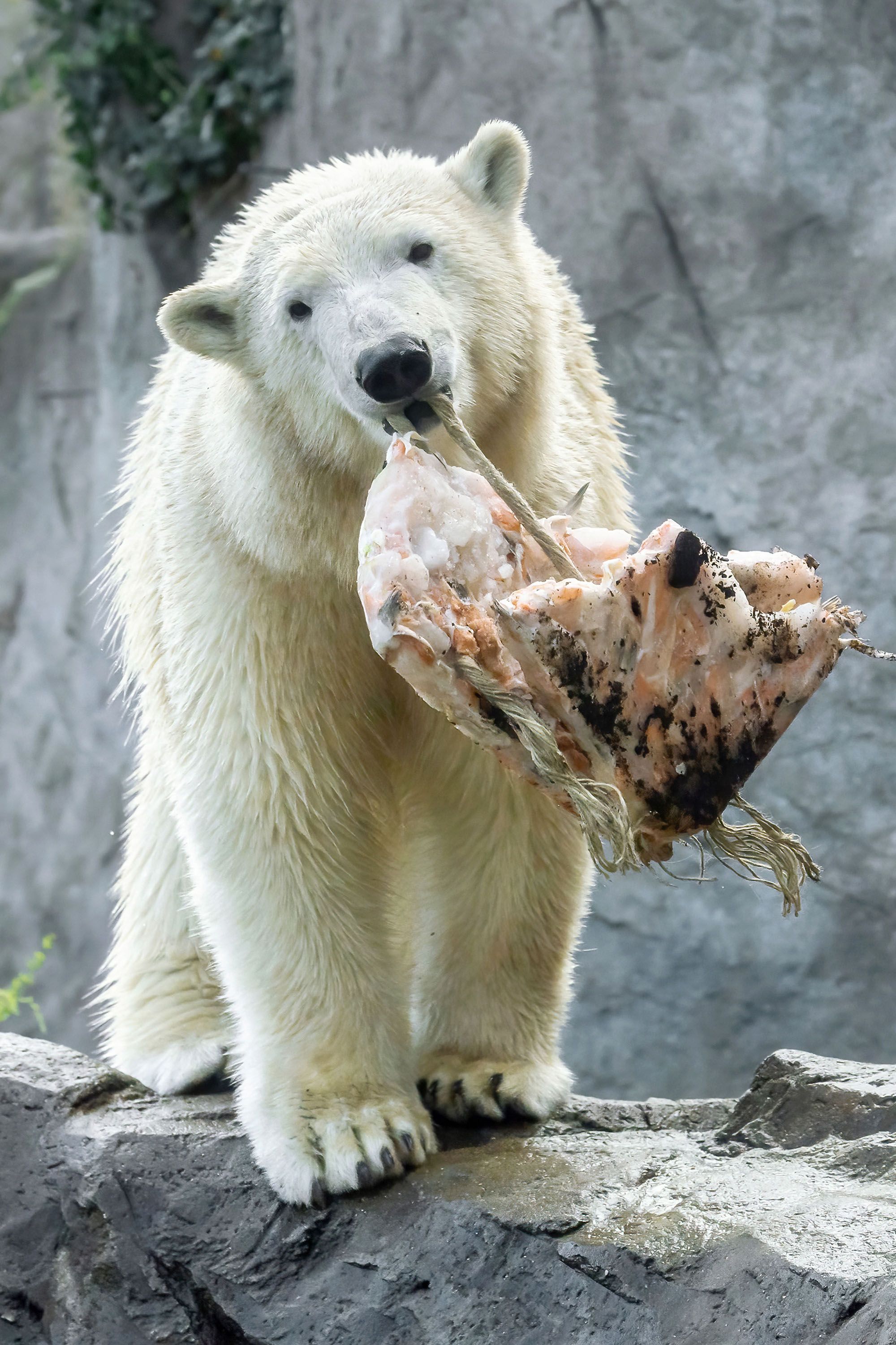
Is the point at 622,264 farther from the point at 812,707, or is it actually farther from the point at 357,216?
the point at 357,216

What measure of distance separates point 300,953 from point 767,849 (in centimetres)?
98

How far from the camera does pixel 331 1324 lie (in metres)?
2.56

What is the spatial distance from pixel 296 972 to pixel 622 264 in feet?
11.6

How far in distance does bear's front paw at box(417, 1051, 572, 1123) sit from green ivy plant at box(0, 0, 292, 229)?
4.82 meters

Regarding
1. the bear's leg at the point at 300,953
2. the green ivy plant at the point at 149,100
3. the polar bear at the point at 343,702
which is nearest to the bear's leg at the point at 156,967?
Result: the polar bear at the point at 343,702

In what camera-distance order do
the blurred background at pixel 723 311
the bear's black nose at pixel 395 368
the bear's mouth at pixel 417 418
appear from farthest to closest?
the blurred background at pixel 723 311 → the bear's mouth at pixel 417 418 → the bear's black nose at pixel 395 368

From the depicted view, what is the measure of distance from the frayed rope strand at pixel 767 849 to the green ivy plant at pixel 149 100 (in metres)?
5.19

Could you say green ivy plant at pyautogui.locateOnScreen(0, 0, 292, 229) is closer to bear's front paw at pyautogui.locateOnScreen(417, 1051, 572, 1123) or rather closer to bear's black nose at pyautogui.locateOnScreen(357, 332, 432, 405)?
bear's black nose at pyautogui.locateOnScreen(357, 332, 432, 405)

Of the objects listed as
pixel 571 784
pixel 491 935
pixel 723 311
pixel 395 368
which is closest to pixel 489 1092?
pixel 491 935

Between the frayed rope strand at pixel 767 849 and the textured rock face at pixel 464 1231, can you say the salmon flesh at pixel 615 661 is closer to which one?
the frayed rope strand at pixel 767 849

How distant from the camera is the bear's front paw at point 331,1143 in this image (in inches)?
107

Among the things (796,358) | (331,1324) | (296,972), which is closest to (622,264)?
(796,358)

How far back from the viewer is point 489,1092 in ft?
10.1

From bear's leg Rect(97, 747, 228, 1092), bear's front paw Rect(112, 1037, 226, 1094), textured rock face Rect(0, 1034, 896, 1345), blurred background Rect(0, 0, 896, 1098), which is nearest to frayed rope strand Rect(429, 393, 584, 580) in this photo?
textured rock face Rect(0, 1034, 896, 1345)
